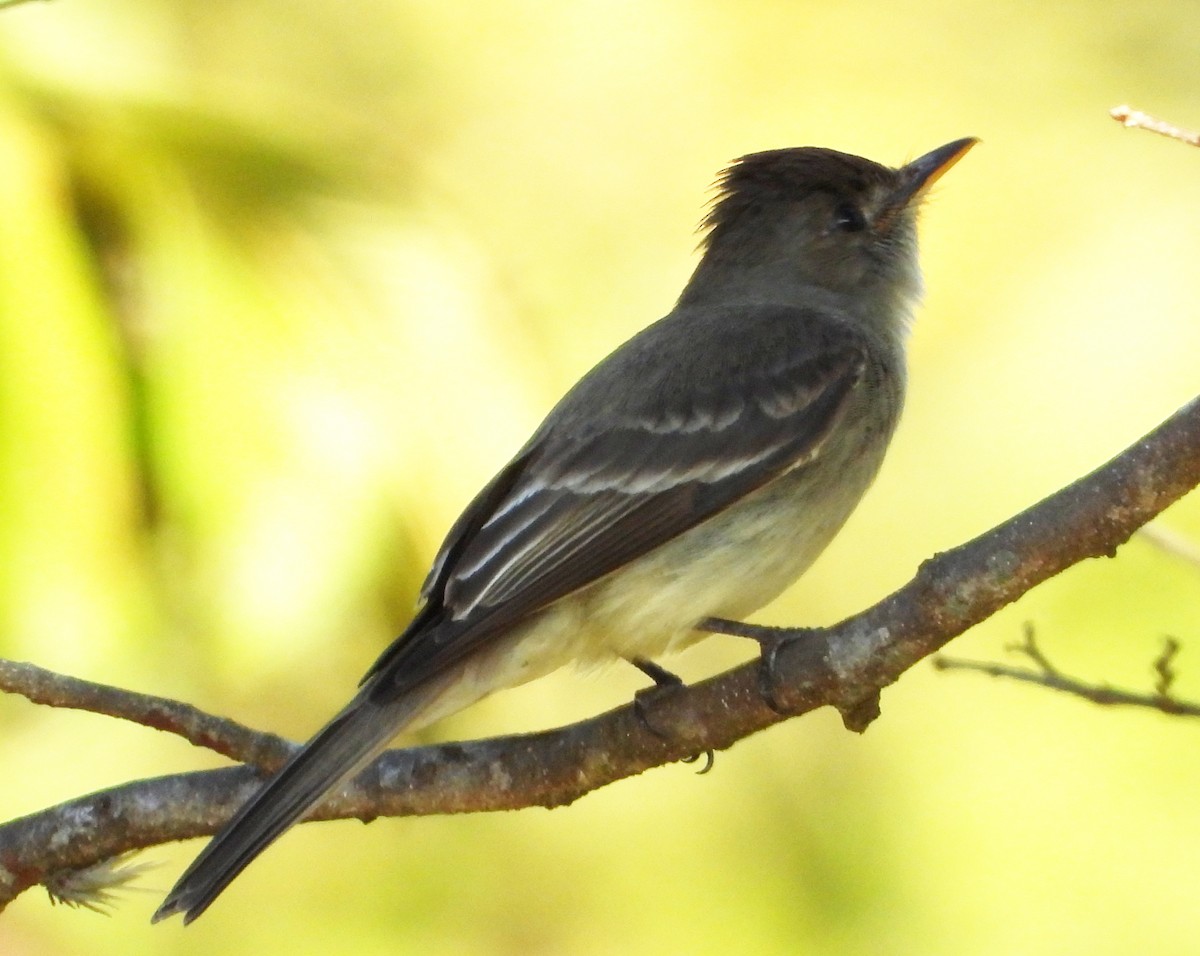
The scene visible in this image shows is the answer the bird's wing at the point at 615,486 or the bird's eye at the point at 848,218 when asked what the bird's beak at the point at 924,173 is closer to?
the bird's eye at the point at 848,218

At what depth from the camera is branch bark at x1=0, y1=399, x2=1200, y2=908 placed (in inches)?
102

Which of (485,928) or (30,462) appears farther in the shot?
(485,928)

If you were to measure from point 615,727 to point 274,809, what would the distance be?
2.11 ft

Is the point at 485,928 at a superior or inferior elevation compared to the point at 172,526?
inferior

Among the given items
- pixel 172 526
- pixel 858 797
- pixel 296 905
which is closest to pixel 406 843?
pixel 296 905

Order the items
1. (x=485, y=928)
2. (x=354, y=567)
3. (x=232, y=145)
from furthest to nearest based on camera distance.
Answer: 1. (x=485, y=928)
2. (x=232, y=145)
3. (x=354, y=567)

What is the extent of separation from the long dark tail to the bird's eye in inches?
78.0

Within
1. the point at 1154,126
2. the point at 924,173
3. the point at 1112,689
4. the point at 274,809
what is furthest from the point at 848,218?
the point at 274,809

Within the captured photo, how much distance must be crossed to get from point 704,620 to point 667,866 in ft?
4.65

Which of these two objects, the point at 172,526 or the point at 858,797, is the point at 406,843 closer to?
the point at 858,797

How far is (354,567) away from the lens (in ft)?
11.3

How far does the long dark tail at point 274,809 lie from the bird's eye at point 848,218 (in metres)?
1.98

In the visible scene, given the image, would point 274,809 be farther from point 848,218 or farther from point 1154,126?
point 848,218

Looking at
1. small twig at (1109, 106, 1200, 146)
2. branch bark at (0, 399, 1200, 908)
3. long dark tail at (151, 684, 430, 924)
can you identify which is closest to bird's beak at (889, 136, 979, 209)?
branch bark at (0, 399, 1200, 908)
